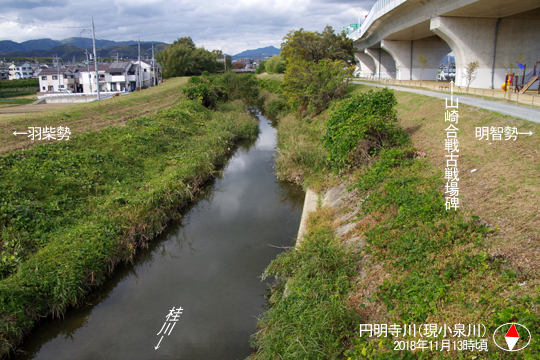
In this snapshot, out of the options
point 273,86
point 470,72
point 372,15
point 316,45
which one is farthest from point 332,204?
point 273,86

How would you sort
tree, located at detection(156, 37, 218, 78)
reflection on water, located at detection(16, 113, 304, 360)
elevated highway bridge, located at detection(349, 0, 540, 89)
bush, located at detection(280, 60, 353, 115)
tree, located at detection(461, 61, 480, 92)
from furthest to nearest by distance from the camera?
1. tree, located at detection(156, 37, 218, 78)
2. bush, located at detection(280, 60, 353, 115)
3. tree, located at detection(461, 61, 480, 92)
4. elevated highway bridge, located at detection(349, 0, 540, 89)
5. reflection on water, located at detection(16, 113, 304, 360)

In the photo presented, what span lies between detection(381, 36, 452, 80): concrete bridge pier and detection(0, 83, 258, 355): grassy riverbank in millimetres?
32341

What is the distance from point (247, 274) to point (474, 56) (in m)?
26.3

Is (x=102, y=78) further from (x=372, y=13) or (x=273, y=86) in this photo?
(x=372, y=13)

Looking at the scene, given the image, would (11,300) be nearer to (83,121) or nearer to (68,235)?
(68,235)

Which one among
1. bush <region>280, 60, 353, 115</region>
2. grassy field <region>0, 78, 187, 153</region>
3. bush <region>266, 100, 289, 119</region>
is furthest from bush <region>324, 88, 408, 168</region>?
bush <region>266, 100, 289, 119</region>

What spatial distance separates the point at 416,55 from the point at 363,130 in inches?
1434

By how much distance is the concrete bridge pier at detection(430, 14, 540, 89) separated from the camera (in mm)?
25672

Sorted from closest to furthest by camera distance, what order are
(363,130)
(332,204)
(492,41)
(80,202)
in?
(80,202) < (332,204) < (363,130) < (492,41)

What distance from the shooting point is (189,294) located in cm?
906

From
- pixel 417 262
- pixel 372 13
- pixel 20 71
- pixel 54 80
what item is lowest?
pixel 417 262

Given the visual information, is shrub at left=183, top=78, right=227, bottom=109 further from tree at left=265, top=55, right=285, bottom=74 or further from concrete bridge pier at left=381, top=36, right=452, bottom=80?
tree at left=265, top=55, right=285, bottom=74

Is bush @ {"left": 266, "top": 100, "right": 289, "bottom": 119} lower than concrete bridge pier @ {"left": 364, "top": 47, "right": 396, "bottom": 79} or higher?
lower

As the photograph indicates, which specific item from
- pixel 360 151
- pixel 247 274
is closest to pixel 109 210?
pixel 247 274
